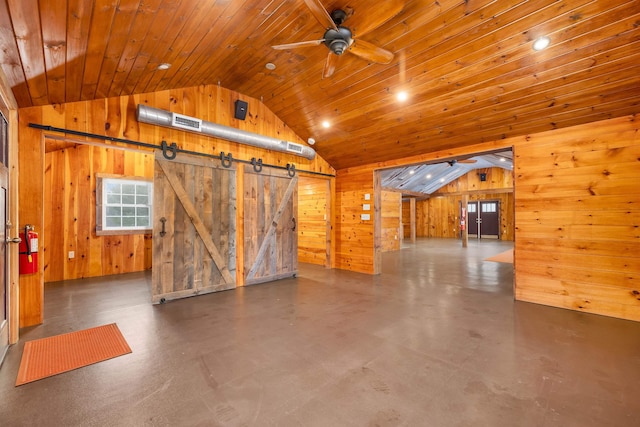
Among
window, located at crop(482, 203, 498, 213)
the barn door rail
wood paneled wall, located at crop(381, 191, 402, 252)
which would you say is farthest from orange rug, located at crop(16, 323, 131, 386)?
window, located at crop(482, 203, 498, 213)

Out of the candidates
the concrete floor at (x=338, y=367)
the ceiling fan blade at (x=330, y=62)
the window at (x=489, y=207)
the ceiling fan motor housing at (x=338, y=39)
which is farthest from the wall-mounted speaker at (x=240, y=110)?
the window at (x=489, y=207)

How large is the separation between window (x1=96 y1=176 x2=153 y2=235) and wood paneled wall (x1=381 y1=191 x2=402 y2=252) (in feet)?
23.6

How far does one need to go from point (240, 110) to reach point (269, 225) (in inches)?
79.2

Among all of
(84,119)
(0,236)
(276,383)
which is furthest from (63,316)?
(276,383)

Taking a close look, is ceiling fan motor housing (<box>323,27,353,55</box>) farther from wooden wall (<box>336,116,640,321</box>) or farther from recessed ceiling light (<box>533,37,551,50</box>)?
wooden wall (<box>336,116,640,321</box>)

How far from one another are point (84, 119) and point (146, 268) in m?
3.67

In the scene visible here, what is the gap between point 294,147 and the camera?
5.05m

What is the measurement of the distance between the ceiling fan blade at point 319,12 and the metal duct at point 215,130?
93.3 inches

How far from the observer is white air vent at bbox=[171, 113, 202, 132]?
3688mm

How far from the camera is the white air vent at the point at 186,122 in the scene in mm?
3688

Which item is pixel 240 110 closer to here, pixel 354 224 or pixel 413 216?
pixel 354 224

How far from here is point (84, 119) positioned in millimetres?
3217

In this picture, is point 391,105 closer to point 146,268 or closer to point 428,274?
point 428,274

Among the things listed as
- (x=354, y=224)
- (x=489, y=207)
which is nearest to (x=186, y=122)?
(x=354, y=224)
